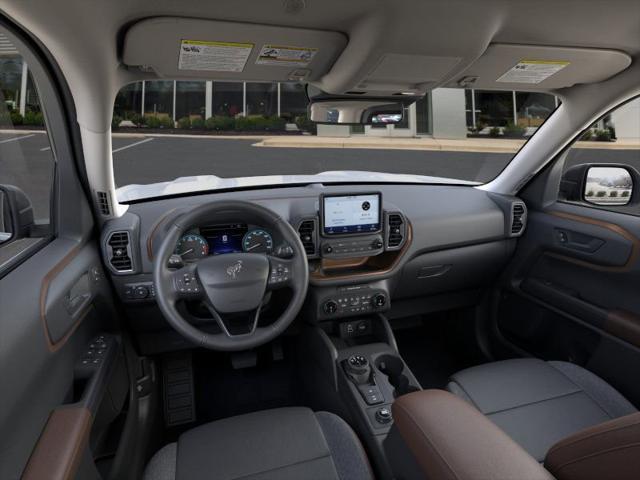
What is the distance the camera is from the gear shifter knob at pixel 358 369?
2.21 m

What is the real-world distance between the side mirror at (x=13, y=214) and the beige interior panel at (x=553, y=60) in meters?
1.98

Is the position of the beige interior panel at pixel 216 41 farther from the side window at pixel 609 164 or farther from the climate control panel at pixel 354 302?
the side window at pixel 609 164

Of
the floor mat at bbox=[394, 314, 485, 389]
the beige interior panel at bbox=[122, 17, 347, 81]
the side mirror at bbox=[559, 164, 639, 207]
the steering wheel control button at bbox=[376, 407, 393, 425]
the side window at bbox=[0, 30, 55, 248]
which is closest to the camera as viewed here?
the beige interior panel at bbox=[122, 17, 347, 81]

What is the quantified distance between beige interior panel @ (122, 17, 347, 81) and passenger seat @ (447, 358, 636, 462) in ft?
5.29

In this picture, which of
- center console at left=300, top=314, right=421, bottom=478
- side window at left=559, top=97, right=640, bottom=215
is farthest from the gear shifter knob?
side window at left=559, top=97, right=640, bottom=215

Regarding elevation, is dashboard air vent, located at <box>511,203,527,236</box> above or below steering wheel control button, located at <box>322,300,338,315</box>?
above

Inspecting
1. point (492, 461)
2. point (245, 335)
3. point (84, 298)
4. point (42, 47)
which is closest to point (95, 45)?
point (42, 47)

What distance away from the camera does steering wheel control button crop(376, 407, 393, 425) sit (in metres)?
1.99

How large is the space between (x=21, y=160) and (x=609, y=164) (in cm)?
302

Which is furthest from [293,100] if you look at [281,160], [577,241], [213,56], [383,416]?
[577,241]

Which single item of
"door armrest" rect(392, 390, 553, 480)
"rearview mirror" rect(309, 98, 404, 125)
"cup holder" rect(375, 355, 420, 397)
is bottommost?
"cup holder" rect(375, 355, 420, 397)

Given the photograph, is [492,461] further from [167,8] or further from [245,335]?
[167,8]

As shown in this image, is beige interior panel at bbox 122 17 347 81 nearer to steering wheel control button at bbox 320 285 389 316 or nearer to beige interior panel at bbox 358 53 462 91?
beige interior panel at bbox 358 53 462 91

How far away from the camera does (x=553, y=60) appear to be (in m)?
2.01
